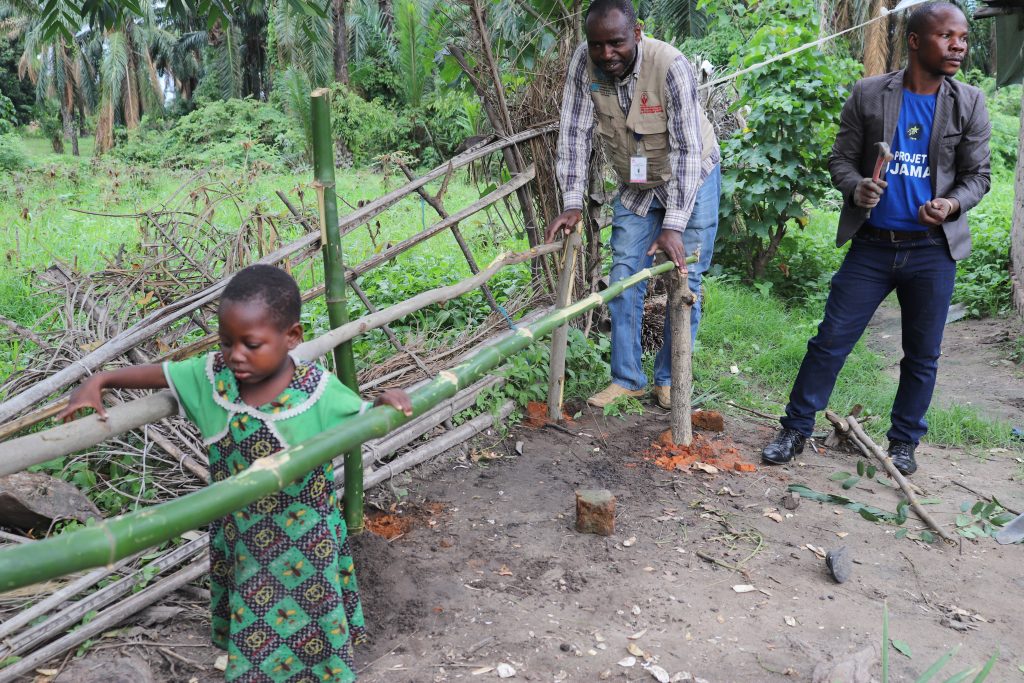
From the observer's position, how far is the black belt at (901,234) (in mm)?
3436

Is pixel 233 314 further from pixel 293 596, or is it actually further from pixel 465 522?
pixel 465 522

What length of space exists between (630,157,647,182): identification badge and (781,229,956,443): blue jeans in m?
0.98

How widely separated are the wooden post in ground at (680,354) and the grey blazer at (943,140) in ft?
2.32

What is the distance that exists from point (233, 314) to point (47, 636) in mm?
1198

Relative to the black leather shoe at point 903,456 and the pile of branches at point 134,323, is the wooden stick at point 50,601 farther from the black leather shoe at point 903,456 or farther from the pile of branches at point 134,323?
the black leather shoe at point 903,456

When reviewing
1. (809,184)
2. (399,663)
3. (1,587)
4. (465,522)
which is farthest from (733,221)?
(1,587)

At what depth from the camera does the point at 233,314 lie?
1.76 meters

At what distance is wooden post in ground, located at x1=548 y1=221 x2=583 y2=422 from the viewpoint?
12.4 feet

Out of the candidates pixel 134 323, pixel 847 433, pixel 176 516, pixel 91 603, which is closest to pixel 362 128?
pixel 847 433

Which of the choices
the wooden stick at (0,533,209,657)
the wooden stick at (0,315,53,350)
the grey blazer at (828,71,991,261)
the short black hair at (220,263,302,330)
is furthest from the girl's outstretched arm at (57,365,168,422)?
the grey blazer at (828,71,991,261)

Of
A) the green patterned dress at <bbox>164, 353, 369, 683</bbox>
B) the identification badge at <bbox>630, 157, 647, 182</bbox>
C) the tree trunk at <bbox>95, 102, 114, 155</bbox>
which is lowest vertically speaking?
the tree trunk at <bbox>95, 102, 114, 155</bbox>

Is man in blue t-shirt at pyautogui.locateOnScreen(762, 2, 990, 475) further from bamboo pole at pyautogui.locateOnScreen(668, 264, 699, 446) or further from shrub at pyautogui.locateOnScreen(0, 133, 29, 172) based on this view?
shrub at pyautogui.locateOnScreen(0, 133, 29, 172)

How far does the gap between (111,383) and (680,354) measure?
2.59 meters

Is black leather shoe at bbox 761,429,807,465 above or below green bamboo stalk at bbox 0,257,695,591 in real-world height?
below
